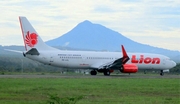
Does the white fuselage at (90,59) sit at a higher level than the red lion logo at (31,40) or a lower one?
lower

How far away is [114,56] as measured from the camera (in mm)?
→ 53438

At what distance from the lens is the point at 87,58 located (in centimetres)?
5203

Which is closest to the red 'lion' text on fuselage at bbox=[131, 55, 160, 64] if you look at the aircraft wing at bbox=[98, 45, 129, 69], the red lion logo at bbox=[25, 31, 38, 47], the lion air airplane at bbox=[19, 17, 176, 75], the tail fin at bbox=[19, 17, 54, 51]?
the lion air airplane at bbox=[19, 17, 176, 75]

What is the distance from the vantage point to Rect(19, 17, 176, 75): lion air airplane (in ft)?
160

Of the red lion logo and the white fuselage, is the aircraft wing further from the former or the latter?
the red lion logo

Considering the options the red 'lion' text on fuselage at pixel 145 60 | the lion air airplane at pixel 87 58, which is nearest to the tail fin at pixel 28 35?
the lion air airplane at pixel 87 58

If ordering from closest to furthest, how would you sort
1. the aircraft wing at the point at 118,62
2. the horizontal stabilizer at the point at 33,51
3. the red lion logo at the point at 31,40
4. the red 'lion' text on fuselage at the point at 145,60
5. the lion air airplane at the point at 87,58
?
the horizontal stabilizer at the point at 33,51
the red lion logo at the point at 31,40
the lion air airplane at the point at 87,58
the aircraft wing at the point at 118,62
the red 'lion' text on fuselage at the point at 145,60

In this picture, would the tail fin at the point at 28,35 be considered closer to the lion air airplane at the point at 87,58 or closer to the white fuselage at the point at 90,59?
the lion air airplane at the point at 87,58

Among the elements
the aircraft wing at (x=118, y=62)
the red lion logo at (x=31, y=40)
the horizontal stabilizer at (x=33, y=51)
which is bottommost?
the aircraft wing at (x=118, y=62)

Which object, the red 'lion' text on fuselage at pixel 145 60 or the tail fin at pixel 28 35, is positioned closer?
the tail fin at pixel 28 35

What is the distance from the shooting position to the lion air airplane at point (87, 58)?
160 ft

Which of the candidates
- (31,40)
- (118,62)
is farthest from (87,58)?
(31,40)

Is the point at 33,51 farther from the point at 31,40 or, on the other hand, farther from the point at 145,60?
the point at 145,60

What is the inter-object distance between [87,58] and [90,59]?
385 millimetres
